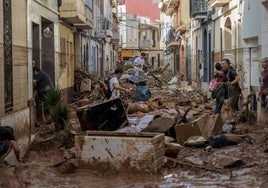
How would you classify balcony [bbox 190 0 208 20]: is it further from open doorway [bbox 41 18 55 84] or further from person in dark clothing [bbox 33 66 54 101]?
person in dark clothing [bbox 33 66 54 101]

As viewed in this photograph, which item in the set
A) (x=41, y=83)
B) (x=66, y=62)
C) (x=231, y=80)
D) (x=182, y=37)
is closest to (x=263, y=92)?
(x=231, y=80)

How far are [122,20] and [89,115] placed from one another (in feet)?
228

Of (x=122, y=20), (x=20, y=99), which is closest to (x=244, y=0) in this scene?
(x=20, y=99)

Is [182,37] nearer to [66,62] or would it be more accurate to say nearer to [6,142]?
[66,62]

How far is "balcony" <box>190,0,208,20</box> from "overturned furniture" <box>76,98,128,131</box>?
15.3 m

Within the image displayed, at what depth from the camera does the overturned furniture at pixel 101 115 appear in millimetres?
12156

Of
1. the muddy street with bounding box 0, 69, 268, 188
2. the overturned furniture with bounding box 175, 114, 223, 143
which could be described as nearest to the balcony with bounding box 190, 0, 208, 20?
the overturned furniture with bounding box 175, 114, 223, 143

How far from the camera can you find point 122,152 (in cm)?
858

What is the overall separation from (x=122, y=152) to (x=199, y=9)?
21220 millimetres

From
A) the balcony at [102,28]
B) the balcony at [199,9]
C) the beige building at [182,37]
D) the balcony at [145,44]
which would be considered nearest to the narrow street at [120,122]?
the balcony at [199,9]

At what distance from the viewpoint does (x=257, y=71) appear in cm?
1528

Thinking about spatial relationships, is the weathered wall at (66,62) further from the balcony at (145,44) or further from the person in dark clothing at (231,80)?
the balcony at (145,44)

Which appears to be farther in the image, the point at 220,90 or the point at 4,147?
the point at 220,90

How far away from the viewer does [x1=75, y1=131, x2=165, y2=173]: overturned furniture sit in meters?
8.51
